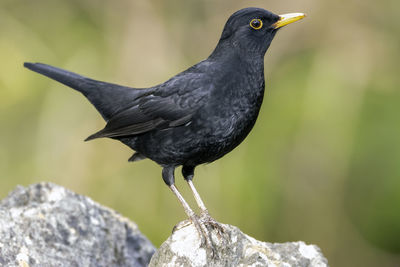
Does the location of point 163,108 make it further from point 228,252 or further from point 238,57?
point 228,252

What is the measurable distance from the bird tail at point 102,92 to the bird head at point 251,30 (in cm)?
Result: 78

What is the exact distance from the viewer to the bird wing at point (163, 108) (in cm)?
411

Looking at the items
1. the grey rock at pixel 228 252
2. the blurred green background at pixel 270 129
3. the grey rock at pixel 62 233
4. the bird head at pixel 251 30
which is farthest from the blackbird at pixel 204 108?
the blurred green background at pixel 270 129

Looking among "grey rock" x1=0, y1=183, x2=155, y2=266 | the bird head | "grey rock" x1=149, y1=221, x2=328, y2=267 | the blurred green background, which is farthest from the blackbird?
the blurred green background

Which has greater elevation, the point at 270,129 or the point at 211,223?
the point at 270,129

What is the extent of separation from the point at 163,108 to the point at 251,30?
32.6 inches

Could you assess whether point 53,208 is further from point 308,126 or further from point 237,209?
point 308,126

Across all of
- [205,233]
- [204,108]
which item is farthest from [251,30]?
[205,233]

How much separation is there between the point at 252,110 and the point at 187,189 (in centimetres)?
249

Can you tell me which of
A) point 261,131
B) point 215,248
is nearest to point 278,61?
point 261,131

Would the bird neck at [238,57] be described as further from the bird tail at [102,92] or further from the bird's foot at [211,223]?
Result: the bird's foot at [211,223]

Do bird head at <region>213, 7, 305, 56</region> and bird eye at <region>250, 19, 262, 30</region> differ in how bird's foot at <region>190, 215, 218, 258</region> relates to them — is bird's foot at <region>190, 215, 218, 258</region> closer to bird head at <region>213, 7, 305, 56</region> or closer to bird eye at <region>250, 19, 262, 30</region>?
bird head at <region>213, 7, 305, 56</region>

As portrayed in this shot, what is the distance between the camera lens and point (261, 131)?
6.55 meters

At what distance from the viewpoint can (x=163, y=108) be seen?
14.2 ft
